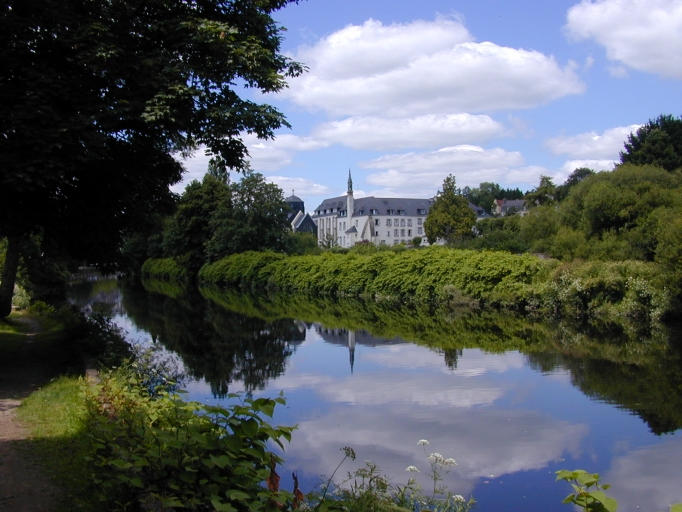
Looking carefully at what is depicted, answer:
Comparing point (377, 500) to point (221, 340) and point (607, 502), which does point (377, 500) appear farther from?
point (221, 340)

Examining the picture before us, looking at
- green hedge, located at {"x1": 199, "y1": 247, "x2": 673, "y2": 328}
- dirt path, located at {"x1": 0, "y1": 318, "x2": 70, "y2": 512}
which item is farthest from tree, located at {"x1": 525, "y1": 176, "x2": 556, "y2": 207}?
dirt path, located at {"x1": 0, "y1": 318, "x2": 70, "y2": 512}

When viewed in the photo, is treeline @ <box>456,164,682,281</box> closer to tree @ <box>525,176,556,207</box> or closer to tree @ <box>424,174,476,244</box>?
tree @ <box>424,174,476,244</box>

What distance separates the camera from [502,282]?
1184 inches

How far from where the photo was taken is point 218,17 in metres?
13.0

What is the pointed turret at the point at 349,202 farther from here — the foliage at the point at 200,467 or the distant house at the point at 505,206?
the foliage at the point at 200,467

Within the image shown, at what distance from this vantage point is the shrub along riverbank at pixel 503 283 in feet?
78.9

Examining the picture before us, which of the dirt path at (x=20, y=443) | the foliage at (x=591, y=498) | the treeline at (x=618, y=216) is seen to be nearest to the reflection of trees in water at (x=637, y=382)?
the foliage at (x=591, y=498)

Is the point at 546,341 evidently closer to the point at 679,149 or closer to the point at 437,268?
the point at 437,268

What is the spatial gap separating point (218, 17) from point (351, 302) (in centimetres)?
2565

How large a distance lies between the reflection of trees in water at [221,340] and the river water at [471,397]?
8 centimetres

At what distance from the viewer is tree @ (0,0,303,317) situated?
1028cm

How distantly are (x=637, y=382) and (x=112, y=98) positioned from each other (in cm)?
1245

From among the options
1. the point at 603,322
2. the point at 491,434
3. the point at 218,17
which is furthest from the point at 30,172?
the point at 603,322

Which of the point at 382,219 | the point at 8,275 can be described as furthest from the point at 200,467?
the point at 382,219
